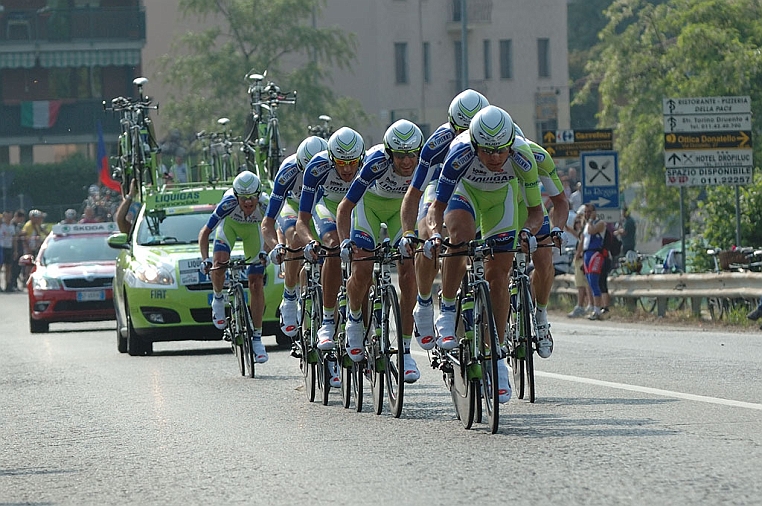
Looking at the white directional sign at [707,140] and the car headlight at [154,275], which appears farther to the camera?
the white directional sign at [707,140]

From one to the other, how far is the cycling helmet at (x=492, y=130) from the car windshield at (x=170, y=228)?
968 centimetres

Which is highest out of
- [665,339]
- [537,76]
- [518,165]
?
[537,76]

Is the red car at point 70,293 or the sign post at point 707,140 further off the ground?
the sign post at point 707,140

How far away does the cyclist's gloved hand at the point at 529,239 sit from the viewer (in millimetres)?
10391

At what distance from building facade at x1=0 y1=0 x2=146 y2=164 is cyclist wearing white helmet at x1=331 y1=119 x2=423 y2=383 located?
61815 millimetres

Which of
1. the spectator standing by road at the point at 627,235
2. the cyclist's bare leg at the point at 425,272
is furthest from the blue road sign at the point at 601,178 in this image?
the cyclist's bare leg at the point at 425,272

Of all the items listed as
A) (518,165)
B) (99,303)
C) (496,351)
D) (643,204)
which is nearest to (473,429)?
(496,351)

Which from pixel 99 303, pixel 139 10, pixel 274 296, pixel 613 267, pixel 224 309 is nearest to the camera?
pixel 224 309

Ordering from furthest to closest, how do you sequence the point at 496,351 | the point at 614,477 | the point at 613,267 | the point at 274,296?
the point at 613,267, the point at 274,296, the point at 496,351, the point at 614,477

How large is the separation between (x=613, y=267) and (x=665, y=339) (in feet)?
31.5

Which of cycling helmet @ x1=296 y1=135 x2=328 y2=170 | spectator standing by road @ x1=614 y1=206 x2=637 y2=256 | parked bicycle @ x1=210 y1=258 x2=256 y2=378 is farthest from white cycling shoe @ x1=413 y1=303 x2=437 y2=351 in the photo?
spectator standing by road @ x1=614 y1=206 x2=637 y2=256

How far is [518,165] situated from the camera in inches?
426

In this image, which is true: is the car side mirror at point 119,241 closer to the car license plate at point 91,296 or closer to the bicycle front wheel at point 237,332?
the bicycle front wheel at point 237,332

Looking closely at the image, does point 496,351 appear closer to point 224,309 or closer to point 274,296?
point 224,309
